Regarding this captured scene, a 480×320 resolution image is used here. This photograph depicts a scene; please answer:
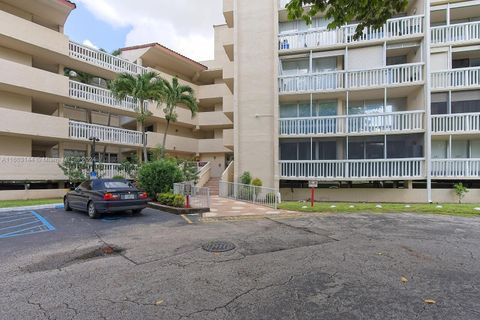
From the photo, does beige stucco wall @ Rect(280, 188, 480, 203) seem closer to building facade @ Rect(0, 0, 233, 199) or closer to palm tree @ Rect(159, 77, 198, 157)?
building facade @ Rect(0, 0, 233, 199)

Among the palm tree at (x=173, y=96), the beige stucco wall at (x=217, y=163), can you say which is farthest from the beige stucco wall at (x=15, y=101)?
the beige stucco wall at (x=217, y=163)

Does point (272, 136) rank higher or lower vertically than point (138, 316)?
higher

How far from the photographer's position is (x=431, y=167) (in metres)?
15.4

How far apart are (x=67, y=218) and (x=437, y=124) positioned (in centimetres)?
1944

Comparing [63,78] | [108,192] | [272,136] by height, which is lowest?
[108,192]

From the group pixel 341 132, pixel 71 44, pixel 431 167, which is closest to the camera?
pixel 431 167

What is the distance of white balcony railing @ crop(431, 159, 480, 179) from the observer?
15.1 metres

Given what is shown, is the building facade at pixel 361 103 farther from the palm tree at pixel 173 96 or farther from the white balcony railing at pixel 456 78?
the palm tree at pixel 173 96

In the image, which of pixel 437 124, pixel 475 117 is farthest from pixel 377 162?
pixel 475 117

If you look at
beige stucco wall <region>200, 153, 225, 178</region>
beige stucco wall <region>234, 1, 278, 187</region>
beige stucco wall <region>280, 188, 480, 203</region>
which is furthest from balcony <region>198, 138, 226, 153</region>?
beige stucco wall <region>280, 188, 480, 203</region>

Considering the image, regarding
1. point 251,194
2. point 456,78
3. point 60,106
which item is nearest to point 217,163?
point 251,194

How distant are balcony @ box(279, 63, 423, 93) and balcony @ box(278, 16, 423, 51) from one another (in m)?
1.88

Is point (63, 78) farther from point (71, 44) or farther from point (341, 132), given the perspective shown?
point (341, 132)

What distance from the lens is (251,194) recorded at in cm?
1602
